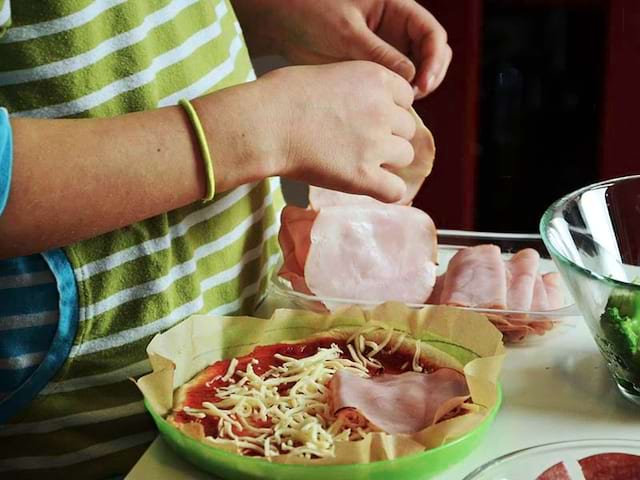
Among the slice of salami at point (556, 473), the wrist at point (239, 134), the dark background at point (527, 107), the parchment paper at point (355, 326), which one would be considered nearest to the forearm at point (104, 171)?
the wrist at point (239, 134)

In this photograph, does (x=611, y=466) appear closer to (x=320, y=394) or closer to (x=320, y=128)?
(x=320, y=394)

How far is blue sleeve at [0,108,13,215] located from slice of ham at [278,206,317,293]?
1.03 ft

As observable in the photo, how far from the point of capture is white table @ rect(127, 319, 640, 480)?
683mm

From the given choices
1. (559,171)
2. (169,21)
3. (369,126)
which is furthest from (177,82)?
(559,171)

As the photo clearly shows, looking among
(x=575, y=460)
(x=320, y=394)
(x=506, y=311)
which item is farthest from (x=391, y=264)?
(x=575, y=460)

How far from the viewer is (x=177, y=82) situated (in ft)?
2.70

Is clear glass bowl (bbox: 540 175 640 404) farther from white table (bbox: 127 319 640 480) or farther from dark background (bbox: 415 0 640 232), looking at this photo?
dark background (bbox: 415 0 640 232)

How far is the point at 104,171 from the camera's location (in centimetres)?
69

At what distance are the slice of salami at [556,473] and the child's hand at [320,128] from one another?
0.31m

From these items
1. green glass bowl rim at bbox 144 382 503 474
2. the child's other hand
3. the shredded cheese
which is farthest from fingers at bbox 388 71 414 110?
green glass bowl rim at bbox 144 382 503 474

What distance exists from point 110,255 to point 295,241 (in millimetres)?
195

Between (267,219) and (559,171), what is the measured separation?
1.35 metres

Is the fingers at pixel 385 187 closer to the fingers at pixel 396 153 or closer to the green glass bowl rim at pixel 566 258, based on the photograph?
the fingers at pixel 396 153

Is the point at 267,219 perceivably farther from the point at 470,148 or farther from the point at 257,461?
the point at 470,148
